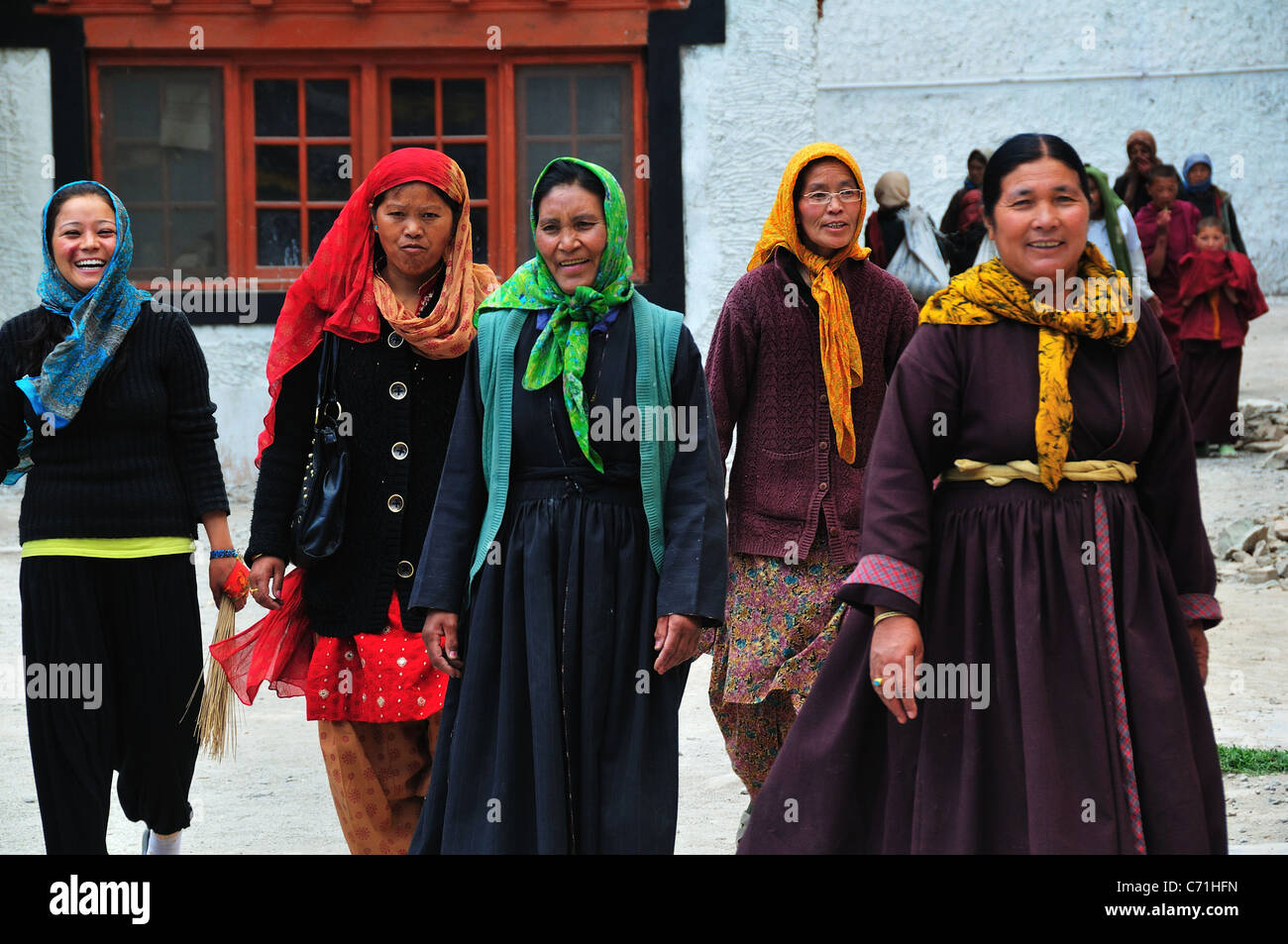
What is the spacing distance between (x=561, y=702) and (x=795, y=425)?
1.36m

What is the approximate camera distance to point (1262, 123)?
18438 mm

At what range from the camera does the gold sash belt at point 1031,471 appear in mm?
3074

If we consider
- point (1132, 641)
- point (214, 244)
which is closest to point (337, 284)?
point (1132, 641)

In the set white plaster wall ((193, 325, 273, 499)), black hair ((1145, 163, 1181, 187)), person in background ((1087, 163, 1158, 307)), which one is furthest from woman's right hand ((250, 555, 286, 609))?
black hair ((1145, 163, 1181, 187))

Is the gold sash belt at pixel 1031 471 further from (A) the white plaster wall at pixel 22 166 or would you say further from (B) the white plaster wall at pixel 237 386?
(A) the white plaster wall at pixel 22 166

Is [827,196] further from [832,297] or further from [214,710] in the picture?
[214,710]

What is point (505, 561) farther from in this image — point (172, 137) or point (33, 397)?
point (172, 137)

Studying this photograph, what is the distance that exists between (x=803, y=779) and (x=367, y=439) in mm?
1428

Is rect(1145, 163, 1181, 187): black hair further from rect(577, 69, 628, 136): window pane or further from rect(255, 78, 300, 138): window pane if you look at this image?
rect(255, 78, 300, 138): window pane

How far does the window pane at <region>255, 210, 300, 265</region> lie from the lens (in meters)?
A: 9.80

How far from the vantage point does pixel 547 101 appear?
31.7 feet

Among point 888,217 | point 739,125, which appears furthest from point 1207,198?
point 739,125

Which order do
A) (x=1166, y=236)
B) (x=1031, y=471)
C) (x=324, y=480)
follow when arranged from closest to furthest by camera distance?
(x=1031, y=471), (x=324, y=480), (x=1166, y=236)

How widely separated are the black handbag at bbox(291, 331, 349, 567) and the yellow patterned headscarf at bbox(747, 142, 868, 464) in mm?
1381
